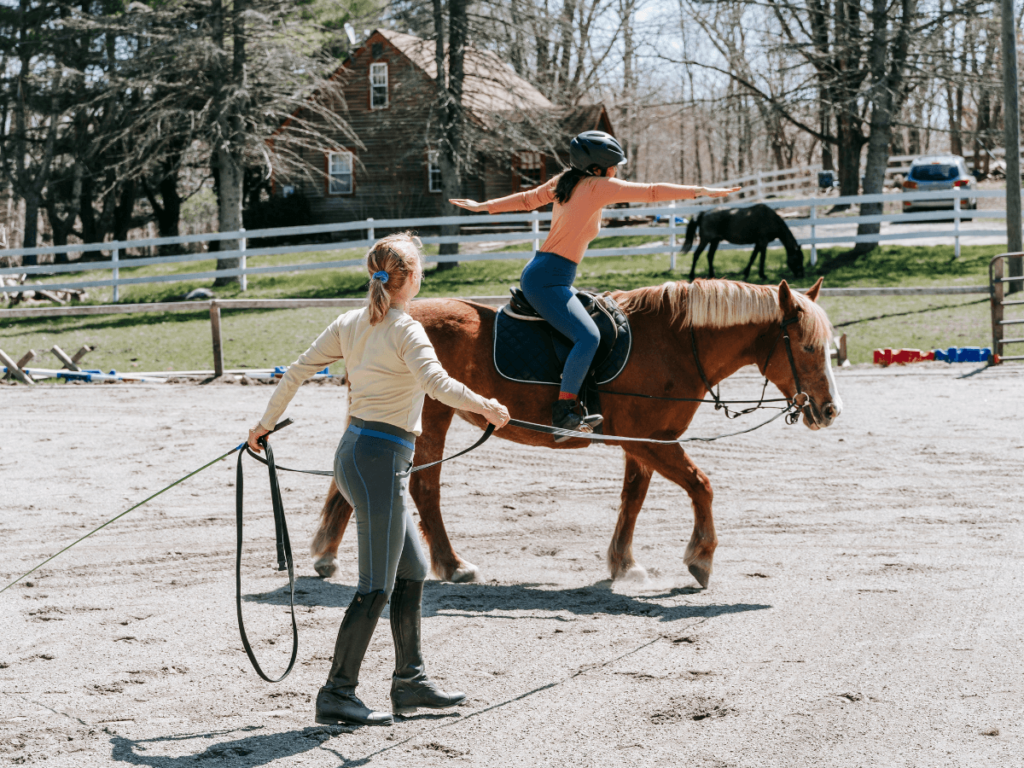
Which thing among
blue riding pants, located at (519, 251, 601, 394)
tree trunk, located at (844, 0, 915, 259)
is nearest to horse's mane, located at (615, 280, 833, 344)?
blue riding pants, located at (519, 251, 601, 394)

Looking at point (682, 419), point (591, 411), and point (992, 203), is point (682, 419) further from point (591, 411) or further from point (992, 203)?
point (992, 203)

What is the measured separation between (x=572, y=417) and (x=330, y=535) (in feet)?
5.69

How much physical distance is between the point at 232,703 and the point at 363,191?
32.6 meters

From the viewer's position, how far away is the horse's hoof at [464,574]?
617cm

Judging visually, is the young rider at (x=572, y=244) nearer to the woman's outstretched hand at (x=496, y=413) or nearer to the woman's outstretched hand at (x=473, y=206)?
the woman's outstretched hand at (x=473, y=206)

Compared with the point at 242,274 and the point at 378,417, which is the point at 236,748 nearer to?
the point at 378,417

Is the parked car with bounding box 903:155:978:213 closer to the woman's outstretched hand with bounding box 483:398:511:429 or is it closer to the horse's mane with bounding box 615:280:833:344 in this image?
the horse's mane with bounding box 615:280:833:344

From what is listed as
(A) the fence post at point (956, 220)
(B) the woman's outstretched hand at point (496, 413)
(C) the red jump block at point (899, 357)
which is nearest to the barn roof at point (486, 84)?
(A) the fence post at point (956, 220)

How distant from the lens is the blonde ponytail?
3.93 metres

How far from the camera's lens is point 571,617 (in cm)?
552

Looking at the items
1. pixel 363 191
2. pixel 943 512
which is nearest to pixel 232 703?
pixel 943 512

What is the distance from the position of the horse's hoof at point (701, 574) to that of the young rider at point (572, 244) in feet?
3.46

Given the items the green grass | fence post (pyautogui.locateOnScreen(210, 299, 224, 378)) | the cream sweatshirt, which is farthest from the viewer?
the green grass

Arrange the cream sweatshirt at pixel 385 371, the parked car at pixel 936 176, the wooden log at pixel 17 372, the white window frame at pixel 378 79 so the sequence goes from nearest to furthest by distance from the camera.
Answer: the cream sweatshirt at pixel 385 371, the wooden log at pixel 17 372, the parked car at pixel 936 176, the white window frame at pixel 378 79
